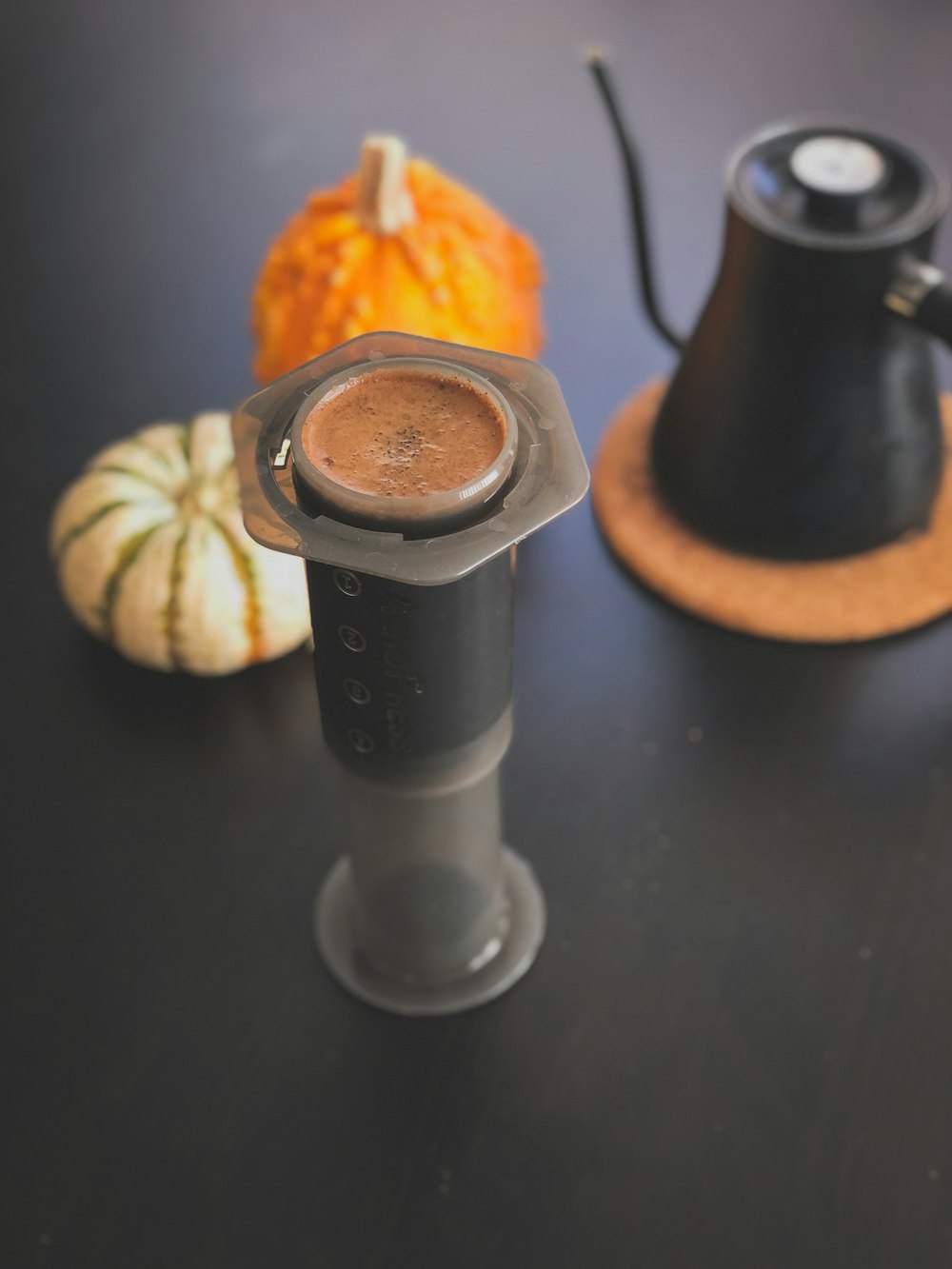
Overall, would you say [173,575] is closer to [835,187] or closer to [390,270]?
[390,270]

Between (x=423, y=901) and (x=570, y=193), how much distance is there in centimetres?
69

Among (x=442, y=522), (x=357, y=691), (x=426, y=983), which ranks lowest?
(x=426, y=983)

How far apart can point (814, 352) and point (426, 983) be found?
1.38 feet

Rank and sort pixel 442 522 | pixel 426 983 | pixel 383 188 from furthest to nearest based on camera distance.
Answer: pixel 383 188, pixel 426 983, pixel 442 522

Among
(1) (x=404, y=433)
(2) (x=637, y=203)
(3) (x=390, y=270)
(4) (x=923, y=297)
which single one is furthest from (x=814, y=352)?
(1) (x=404, y=433)

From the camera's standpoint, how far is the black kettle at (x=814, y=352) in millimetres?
768

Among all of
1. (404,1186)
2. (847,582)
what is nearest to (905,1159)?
(404,1186)

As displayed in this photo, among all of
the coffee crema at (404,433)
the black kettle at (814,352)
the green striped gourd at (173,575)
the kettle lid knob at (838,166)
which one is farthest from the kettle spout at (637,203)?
the coffee crema at (404,433)

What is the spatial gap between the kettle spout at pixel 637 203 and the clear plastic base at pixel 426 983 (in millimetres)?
399

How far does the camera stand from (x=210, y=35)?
1.33 meters

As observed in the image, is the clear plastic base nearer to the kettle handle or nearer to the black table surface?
the black table surface

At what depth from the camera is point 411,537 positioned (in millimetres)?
465

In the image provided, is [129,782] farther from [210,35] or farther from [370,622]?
[210,35]

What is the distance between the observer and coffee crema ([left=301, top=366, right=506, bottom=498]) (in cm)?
48
